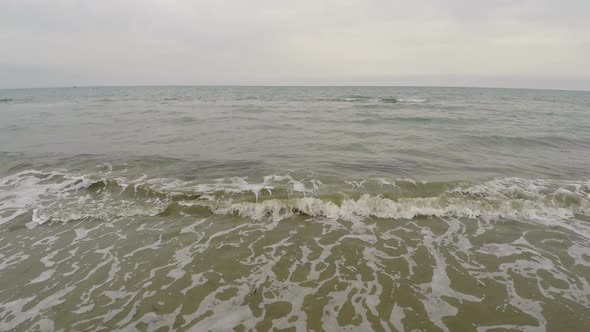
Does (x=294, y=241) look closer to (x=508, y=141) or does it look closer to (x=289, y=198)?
(x=289, y=198)

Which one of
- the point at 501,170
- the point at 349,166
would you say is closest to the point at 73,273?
the point at 349,166

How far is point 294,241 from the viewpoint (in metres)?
6.10

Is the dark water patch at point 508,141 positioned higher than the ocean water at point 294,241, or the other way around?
the dark water patch at point 508,141

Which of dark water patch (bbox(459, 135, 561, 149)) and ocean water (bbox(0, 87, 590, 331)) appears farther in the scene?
dark water patch (bbox(459, 135, 561, 149))

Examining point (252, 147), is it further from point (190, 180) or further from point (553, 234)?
point (553, 234)

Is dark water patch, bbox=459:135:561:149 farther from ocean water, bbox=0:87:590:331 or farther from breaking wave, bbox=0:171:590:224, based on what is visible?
breaking wave, bbox=0:171:590:224

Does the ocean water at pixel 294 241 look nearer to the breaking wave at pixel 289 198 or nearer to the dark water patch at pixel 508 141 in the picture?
the breaking wave at pixel 289 198

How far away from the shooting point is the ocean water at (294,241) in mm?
4180

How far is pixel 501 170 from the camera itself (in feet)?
34.3

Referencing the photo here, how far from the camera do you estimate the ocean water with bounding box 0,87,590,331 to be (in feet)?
13.7

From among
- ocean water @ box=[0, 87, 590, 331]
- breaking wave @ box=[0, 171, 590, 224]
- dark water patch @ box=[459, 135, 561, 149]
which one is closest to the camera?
ocean water @ box=[0, 87, 590, 331]

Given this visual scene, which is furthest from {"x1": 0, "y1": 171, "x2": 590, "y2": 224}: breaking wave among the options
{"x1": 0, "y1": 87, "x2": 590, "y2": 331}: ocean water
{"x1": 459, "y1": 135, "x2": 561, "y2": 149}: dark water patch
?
{"x1": 459, "y1": 135, "x2": 561, "y2": 149}: dark water patch

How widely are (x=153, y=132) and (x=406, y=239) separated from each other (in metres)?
16.6

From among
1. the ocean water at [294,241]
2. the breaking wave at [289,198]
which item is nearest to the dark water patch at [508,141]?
the ocean water at [294,241]
